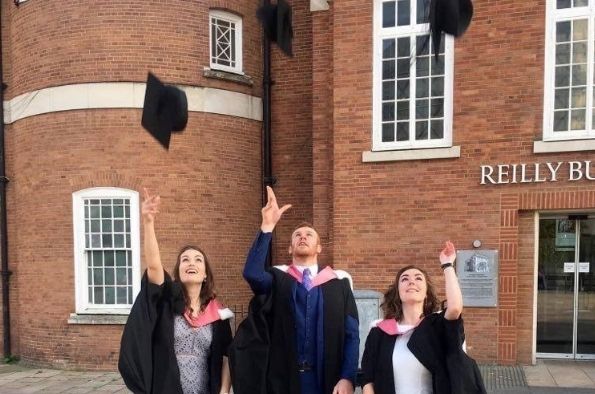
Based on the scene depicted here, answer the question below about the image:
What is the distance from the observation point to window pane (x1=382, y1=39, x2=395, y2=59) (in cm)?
784

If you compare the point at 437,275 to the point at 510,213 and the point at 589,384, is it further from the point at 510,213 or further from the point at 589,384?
the point at 589,384

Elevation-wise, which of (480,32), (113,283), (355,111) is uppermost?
(480,32)

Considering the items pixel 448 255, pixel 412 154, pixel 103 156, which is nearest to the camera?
pixel 448 255

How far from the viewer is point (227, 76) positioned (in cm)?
877

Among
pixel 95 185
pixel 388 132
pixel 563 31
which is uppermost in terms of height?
pixel 563 31

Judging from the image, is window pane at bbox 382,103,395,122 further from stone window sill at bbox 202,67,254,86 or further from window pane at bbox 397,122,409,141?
stone window sill at bbox 202,67,254,86

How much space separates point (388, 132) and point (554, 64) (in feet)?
8.34

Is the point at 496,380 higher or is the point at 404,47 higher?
the point at 404,47

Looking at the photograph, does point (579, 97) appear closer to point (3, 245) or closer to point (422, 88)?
point (422, 88)

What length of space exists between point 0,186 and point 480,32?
864 centimetres

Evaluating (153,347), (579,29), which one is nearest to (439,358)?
(153,347)

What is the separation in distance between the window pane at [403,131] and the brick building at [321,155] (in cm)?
4

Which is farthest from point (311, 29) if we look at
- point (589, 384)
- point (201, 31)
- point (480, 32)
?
point (589, 384)

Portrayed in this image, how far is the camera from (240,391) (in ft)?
10.3
